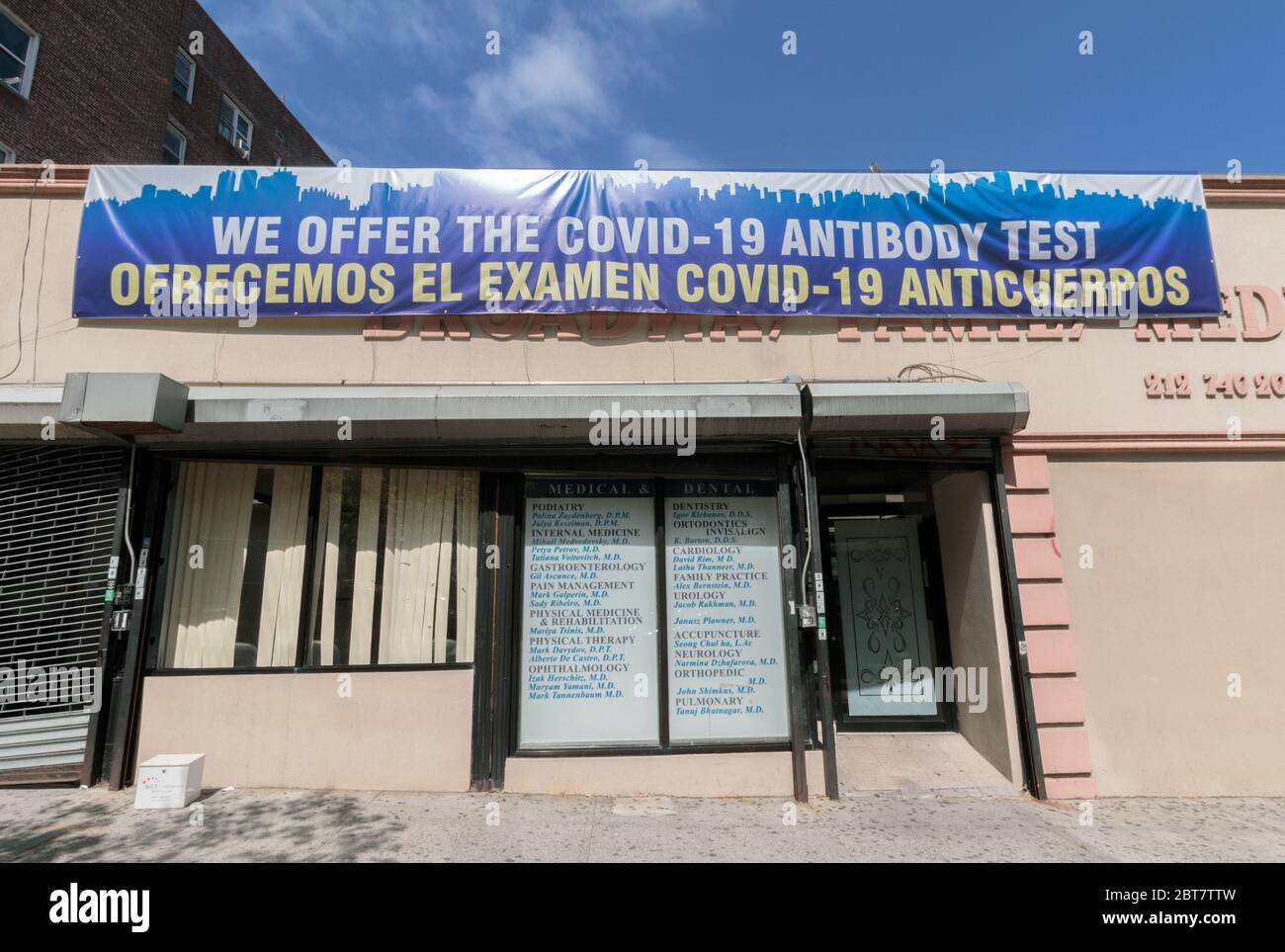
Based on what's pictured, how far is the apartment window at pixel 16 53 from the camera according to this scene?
13.6 m

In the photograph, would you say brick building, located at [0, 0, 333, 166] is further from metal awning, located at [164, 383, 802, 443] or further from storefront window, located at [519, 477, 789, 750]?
storefront window, located at [519, 477, 789, 750]

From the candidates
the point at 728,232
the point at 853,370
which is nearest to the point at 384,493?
the point at 728,232

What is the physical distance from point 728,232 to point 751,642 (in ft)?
14.1

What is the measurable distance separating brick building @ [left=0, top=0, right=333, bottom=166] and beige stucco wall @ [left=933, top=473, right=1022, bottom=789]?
18641mm

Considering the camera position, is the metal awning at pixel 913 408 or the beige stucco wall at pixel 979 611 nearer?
the metal awning at pixel 913 408

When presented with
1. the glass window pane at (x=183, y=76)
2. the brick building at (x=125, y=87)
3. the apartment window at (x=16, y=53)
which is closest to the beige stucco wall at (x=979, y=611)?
the brick building at (x=125, y=87)

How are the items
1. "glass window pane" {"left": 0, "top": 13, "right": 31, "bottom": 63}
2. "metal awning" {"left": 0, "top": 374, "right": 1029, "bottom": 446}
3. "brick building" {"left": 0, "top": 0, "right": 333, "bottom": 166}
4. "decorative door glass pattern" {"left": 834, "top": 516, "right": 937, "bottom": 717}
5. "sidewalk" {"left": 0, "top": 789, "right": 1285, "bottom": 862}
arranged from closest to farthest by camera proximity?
"sidewalk" {"left": 0, "top": 789, "right": 1285, "bottom": 862}
"metal awning" {"left": 0, "top": 374, "right": 1029, "bottom": 446}
"decorative door glass pattern" {"left": 834, "top": 516, "right": 937, "bottom": 717}
"glass window pane" {"left": 0, "top": 13, "right": 31, "bottom": 63}
"brick building" {"left": 0, "top": 0, "right": 333, "bottom": 166}

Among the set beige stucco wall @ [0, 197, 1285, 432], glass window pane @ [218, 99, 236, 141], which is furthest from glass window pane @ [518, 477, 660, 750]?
glass window pane @ [218, 99, 236, 141]

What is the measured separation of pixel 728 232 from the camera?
7.05 metres

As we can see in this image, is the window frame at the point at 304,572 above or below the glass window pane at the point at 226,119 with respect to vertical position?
below

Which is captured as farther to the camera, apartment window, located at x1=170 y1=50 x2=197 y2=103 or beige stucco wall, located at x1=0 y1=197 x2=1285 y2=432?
apartment window, located at x1=170 y1=50 x2=197 y2=103

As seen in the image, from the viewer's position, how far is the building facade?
616 centimetres

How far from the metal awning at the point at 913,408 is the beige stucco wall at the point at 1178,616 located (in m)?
1.01

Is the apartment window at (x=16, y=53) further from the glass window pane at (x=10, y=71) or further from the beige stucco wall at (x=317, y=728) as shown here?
the beige stucco wall at (x=317, y=728)
